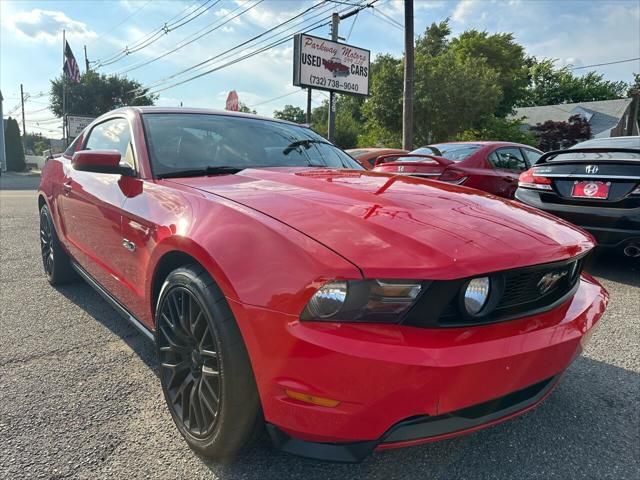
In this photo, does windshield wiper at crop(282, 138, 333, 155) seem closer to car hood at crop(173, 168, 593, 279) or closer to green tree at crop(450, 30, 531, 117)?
car hood at crop(173, 168, 593, 279)

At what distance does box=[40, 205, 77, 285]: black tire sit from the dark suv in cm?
440

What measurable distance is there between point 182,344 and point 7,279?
129 inches

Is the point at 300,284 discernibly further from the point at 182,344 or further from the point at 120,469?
the point at 120,469

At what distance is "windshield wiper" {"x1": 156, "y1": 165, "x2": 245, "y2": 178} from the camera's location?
93.6 inches

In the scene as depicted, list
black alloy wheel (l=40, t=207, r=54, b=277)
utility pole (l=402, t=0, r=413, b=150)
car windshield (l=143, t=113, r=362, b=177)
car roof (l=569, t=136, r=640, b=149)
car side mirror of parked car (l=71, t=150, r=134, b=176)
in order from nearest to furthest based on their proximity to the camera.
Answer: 1. car side mirror of parked car (l=71, t=150, r=134, b=176)
2. car windshield (l=143, t=113, r=362, b=177)
3. black alloy wheel (l=40, t=207, r=54, b=277)
4. car roof (l=569, t=136, r=640, b=149)
5. utility pole (l=402, t=0, r=413, b=150)

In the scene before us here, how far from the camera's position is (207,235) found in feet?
5.60

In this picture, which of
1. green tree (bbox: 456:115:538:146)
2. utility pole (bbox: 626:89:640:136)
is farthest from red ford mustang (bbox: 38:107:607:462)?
utility pole (bbox: 626:89:640:136)

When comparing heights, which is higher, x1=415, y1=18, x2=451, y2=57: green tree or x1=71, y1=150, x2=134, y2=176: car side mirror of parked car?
x1=415, y1=18, x2=451, y2=57: green tree

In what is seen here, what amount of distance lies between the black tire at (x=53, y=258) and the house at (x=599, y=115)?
1258 inches

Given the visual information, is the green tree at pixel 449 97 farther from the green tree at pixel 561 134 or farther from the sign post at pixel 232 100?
the sign post at pixel 232 100

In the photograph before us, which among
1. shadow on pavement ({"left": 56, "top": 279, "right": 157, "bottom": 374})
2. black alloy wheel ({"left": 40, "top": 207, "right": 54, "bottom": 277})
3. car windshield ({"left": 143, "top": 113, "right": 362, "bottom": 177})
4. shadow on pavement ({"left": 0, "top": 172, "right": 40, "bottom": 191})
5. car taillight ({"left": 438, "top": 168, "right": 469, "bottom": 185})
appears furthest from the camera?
shadow on pavement ({"left": 0, "top": 172, "right": 40, "bottom": 191})

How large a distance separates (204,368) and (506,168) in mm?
6085

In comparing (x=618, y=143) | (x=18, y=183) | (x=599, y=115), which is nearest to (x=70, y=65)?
(x=18, y=183)

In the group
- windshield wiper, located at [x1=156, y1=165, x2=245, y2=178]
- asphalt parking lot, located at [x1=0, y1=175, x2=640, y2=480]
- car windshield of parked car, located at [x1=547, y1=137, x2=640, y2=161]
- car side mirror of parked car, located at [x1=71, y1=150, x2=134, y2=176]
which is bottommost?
asphalt parking lot, located at [x1=0, y1=175, x2=640, y2=480]
